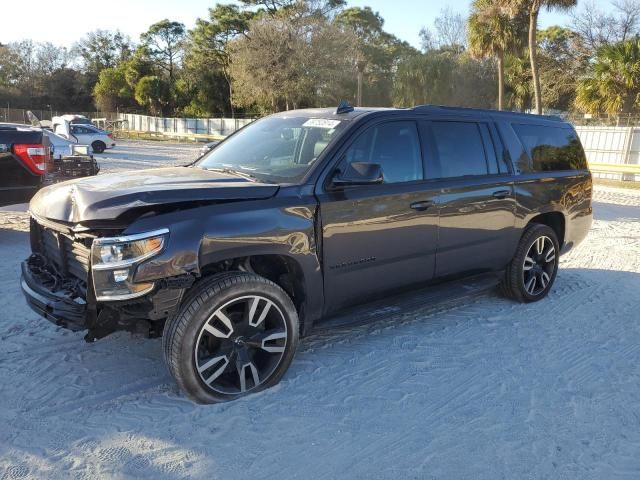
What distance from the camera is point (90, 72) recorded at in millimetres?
72312

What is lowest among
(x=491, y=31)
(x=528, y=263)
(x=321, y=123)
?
(x=528, y=263)

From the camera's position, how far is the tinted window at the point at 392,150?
4129 mm

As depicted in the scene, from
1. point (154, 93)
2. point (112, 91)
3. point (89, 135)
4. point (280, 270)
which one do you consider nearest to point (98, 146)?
point (89, 135)

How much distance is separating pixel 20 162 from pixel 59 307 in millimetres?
4508

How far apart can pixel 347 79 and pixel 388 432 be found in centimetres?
4340

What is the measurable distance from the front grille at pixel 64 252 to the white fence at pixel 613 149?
60.3ft

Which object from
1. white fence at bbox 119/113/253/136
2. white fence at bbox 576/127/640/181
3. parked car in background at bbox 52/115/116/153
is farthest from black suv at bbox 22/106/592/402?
white fence at bbox 119/113/253/136

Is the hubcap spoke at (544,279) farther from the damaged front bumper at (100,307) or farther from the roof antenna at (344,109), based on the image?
the damaged front bumper at (100,307)

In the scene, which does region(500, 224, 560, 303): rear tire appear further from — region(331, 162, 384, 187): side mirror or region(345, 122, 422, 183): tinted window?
region(331, 162, 384, 187): side mirror

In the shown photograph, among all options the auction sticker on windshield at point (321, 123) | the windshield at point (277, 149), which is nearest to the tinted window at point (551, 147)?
the auction sticker on windshield at point (321, 123)

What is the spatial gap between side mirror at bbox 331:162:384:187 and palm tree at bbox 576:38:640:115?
26826 mm

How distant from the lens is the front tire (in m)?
3.31

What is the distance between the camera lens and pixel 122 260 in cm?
314

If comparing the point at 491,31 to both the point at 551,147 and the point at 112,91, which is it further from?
the point at 112,91
